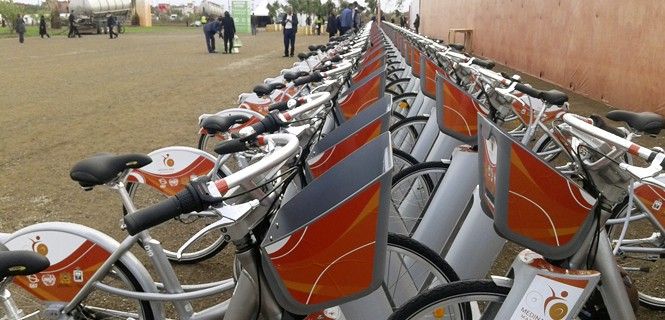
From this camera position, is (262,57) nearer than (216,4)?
Yes

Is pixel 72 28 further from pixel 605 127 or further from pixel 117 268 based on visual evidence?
pixel 605 127

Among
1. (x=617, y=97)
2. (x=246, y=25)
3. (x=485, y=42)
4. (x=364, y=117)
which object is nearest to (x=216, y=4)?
(x=246, y=25)

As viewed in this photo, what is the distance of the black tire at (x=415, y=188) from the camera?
9.89ft

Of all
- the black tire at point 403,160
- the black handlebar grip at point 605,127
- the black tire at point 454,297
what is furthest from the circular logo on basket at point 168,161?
the black handlebar grip at point 605,127

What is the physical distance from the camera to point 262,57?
18.1 m

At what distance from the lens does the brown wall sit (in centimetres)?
725

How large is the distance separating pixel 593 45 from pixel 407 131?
234 inches

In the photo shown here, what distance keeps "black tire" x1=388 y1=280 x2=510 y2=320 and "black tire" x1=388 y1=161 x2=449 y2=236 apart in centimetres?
114

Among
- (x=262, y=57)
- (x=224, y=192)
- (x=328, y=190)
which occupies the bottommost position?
(x=262, y=57)

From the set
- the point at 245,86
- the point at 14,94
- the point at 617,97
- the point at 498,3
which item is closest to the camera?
the point at 617,97

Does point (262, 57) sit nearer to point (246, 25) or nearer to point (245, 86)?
point (245, 86)

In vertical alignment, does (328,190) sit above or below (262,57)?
above

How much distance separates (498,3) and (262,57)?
7010 mm

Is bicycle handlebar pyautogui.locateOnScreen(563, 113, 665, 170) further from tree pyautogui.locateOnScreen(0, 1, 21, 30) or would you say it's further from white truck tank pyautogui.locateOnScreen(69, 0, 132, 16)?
tree pyautogui.locateOnScreen(0, 1, 21, 30)
